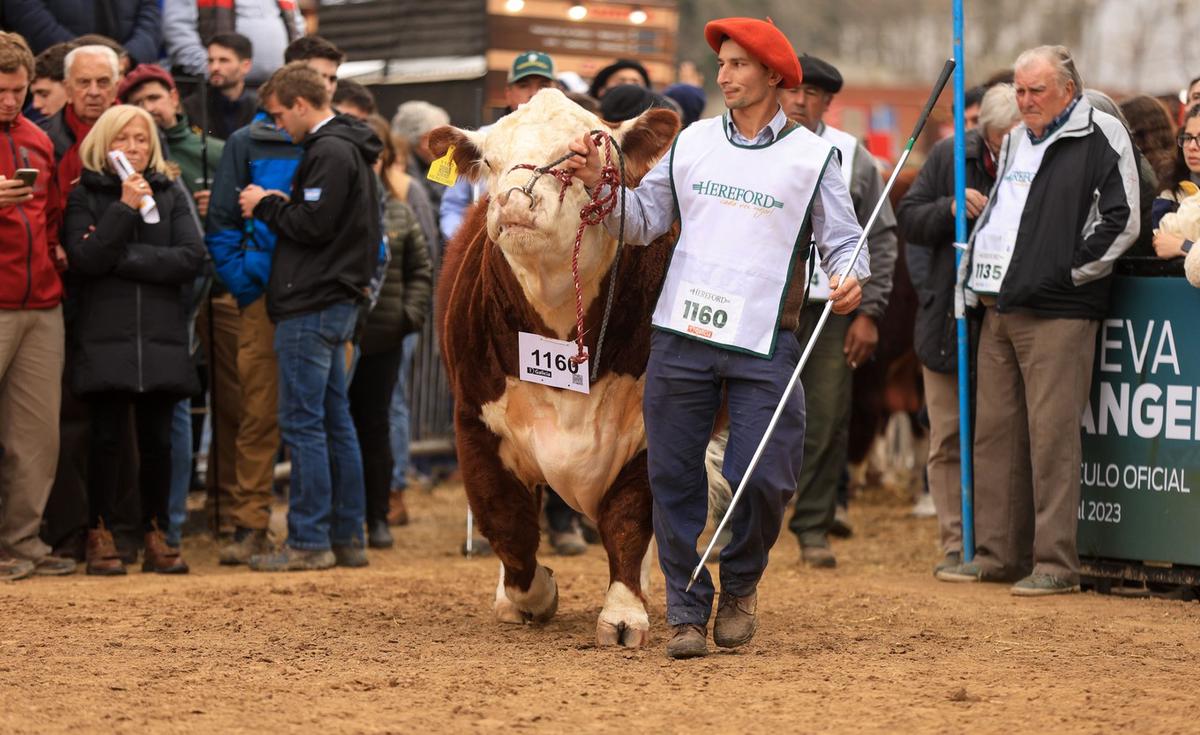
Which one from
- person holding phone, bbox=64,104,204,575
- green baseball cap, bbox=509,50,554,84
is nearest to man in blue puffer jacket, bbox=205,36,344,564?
person holding phone, bbox=64,104,204,575

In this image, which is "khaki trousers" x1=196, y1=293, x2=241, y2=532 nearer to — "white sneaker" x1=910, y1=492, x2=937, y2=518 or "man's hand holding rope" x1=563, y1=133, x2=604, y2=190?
"man's hand holding rope" x1=563, y1=133, x2=604, y2=190

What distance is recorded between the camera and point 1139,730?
5055 millimetres

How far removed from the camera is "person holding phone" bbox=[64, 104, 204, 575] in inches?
329

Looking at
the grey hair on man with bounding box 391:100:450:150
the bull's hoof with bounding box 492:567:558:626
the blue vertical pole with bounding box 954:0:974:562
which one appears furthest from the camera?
the grey hair on man with bounding box 391:100:450:150

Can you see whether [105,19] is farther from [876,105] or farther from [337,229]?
[876,105]

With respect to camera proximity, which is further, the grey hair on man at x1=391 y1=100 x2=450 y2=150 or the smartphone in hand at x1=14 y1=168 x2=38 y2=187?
the grey hair on man at x1=391 y1=100 x2=450 y2=150

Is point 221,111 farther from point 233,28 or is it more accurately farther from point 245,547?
point 245,547

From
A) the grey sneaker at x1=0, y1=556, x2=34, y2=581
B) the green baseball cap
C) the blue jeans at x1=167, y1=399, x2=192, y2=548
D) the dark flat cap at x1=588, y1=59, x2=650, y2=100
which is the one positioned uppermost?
the dark flat cap at x1=588, y1=59, x2=650, y2=100

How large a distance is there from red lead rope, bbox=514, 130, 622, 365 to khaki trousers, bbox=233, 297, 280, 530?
9.97 feet

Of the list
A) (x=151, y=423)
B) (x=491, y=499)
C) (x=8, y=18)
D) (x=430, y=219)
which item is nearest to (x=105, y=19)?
(x=8, y=18)

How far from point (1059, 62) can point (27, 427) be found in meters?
5.11

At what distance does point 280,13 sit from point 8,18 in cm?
189

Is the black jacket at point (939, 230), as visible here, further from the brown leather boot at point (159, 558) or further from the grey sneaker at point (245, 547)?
the brown leather boot at point (159, 558)

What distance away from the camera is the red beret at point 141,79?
923 centimetres
